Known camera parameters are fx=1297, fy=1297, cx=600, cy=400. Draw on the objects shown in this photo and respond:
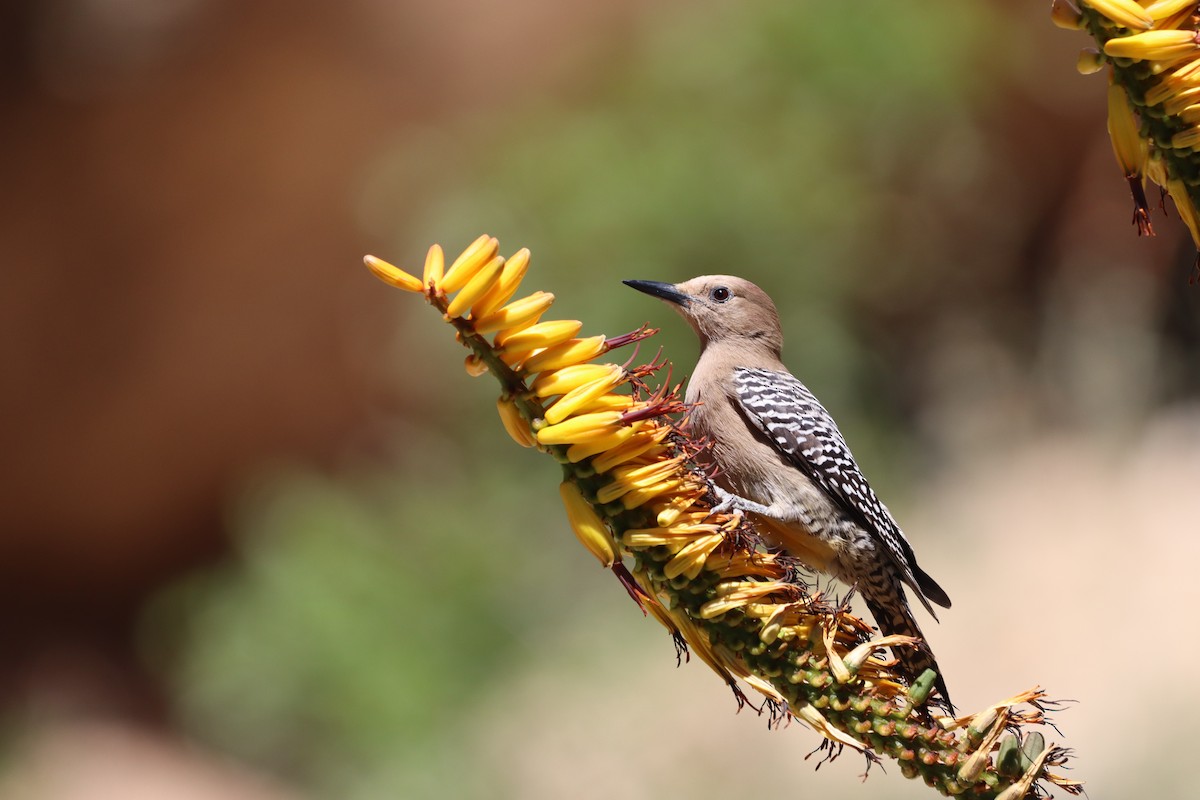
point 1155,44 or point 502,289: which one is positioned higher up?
point 1155,44

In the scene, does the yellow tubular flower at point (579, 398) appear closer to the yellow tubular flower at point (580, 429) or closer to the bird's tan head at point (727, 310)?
the yellow tubular flower at point (580, 429)

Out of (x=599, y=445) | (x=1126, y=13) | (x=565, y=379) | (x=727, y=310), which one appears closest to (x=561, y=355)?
(x=565, y=379)

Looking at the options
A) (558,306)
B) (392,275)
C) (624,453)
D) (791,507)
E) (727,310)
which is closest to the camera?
(392,275)

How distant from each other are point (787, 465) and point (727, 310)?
0.67 meters

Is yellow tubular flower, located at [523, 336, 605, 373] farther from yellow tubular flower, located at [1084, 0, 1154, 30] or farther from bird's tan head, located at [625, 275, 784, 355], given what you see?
bird's tan head, located at [625, 275, 784, 355]

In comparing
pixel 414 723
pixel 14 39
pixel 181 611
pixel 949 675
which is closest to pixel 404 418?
pixel 181 611

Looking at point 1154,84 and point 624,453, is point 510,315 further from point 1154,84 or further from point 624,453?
point 1154,84

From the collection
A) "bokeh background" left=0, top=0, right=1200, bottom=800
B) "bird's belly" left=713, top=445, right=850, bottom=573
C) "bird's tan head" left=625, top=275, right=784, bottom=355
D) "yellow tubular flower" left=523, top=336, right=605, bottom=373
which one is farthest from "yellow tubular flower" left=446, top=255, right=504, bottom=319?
"bokeh background" left=0, top=0, right=1200, bottom=800

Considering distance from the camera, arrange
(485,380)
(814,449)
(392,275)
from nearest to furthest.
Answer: (392,275) < (814,449) < (485,380)

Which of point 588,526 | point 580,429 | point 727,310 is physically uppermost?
point 727,310

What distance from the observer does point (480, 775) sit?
377 inches

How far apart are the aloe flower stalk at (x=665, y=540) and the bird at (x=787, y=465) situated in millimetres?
1529

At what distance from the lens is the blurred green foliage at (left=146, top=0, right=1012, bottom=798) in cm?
1009

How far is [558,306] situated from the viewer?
33.4 ft
